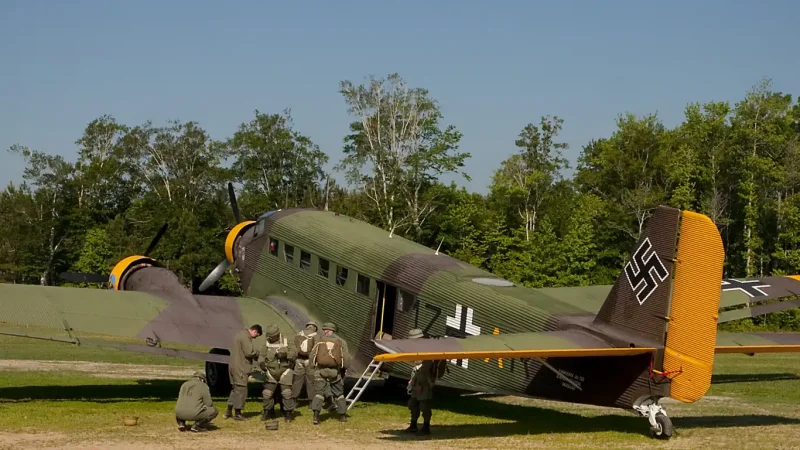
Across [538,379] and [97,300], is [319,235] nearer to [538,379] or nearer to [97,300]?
[97,300]

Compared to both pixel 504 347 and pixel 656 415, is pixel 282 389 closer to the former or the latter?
pixel 504 347

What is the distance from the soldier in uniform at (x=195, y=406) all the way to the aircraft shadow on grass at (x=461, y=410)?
6.74ft

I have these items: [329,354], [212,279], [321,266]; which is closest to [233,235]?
[212,279]

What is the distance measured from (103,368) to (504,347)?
1322 cm

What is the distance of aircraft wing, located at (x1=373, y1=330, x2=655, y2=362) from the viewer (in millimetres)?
10781

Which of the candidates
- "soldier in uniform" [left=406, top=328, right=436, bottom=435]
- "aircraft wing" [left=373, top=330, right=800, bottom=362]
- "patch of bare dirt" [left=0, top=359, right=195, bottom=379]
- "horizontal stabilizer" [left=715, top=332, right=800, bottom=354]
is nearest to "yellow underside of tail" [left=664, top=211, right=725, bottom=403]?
"aircraft wing" [left=373, top=330, right=800, bottom=362]

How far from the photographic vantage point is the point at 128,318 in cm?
1638

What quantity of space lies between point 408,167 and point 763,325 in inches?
923

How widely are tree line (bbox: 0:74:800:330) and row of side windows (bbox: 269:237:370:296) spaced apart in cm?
2872

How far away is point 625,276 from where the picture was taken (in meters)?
12.9

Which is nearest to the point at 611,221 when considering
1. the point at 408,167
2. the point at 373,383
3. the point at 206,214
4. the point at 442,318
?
the point at 408,167

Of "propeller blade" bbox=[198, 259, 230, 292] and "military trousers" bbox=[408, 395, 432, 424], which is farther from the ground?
"propeller blade" bbox=[198, 259, 230, 292]

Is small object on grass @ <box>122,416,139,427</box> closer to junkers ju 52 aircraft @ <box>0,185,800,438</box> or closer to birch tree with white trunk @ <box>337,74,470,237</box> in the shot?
junkers ju 52 aircraft @ <box>0,185,800,438</box>

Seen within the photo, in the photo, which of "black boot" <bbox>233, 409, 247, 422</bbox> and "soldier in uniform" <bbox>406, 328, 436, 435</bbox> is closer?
"soldier in uniform" <bbox>406, 328, 436, 435</bbox>
